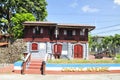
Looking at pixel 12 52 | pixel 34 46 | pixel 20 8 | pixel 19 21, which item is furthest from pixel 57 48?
pixel 20 8

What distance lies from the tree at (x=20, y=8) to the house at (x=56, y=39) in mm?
12096

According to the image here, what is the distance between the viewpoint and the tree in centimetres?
4640

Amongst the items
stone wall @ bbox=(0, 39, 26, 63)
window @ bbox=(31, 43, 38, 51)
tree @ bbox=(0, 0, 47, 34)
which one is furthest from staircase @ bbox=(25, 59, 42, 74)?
tree @ bbox=(0, 0, 47, 34)

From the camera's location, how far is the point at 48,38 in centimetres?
3525

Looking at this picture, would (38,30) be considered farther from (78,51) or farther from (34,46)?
(78,51)

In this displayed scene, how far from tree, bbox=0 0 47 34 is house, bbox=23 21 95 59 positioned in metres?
12.1

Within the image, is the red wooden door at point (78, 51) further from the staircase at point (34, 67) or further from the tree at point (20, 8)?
the tree at point (20, 8)

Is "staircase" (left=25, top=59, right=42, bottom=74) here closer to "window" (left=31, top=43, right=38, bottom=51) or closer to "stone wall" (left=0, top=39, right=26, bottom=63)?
"window" (left=31, top=43, right=38, bottom=51)

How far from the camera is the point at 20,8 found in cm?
4631

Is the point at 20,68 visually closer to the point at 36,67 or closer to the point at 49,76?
the point at 36,67

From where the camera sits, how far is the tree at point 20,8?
4640 cm

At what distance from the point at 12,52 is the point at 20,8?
12997mm

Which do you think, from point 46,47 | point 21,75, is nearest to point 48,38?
point 46,47

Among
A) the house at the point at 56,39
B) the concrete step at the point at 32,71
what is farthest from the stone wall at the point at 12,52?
the concrete step at the point at 32,71
